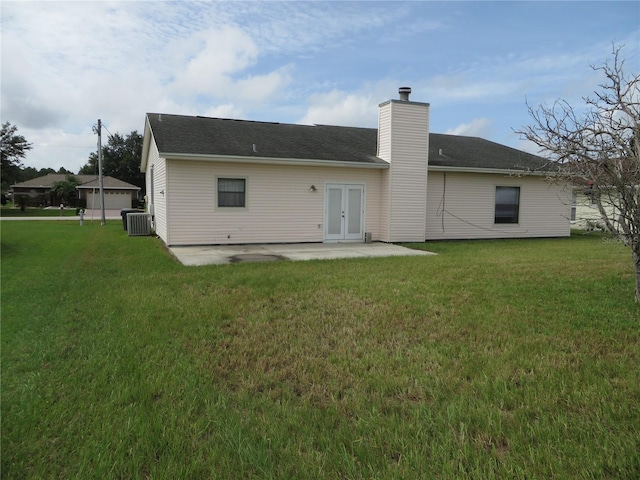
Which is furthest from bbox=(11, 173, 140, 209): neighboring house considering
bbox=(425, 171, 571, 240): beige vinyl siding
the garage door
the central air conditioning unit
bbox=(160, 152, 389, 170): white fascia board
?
bbox=(425, 171, 571, 240): beige vinyl siding

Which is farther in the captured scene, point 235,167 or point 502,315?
point 235,167

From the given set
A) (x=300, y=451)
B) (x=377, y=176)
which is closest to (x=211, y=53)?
(x=377, y=176)

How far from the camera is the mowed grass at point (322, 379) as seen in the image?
8.63ft

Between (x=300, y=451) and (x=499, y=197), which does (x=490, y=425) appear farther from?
(x=499, y=197)

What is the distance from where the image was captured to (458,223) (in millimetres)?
16250

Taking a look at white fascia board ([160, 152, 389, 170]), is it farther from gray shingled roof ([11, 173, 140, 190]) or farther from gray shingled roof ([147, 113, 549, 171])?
gray shingled roof ([11, 173, 140, 190])

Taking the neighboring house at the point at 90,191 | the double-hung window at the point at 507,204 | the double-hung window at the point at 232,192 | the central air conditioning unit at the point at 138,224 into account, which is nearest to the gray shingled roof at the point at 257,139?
the double-hung window at the point at 232,192

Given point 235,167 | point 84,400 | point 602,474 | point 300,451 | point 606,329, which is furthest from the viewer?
point 235,167

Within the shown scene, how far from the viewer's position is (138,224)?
55.2ft

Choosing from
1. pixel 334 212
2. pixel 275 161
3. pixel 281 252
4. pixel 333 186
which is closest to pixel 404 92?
pixel 333 186

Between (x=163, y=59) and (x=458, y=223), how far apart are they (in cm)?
1112

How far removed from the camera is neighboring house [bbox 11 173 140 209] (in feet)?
159

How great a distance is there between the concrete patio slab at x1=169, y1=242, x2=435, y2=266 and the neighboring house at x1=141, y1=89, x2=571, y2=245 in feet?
2.50

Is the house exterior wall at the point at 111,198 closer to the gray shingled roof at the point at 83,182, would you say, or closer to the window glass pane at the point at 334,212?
the gray shingled roof at the point at 83,182
